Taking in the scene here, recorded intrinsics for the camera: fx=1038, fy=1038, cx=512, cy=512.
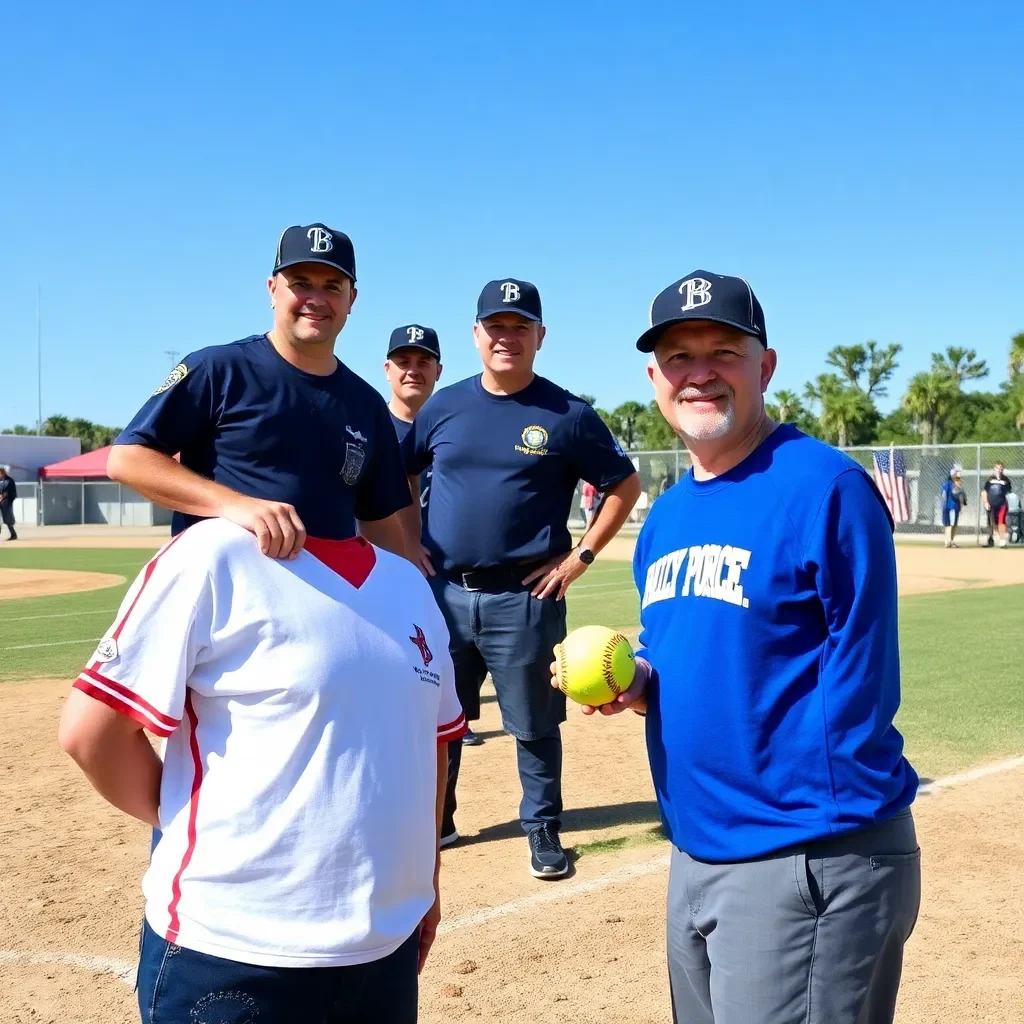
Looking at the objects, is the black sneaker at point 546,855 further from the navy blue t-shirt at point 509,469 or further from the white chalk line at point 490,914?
the navy blue t-shirt at point 509,469

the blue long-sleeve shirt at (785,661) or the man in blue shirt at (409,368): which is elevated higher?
the man in blue shirt at (409,368)

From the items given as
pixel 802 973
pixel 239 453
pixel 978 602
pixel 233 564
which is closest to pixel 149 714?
pixel 233 564

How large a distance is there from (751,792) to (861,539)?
2.08 ft

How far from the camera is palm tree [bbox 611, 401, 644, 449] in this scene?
86.6m

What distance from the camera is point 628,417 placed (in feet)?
288

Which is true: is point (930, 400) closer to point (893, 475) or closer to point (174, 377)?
point (893, 475)

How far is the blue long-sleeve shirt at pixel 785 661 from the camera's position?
2.28 m

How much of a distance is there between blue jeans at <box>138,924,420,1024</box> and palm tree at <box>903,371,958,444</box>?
65970 millimetres

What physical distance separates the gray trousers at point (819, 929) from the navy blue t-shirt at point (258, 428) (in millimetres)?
2009

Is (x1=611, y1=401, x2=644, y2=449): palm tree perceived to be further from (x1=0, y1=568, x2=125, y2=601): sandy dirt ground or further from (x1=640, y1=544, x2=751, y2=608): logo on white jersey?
(x1=640, y1=544, x2=751, y2=608): logo on white jersey

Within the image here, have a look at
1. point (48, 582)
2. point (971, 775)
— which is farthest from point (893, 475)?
point (971, 775)

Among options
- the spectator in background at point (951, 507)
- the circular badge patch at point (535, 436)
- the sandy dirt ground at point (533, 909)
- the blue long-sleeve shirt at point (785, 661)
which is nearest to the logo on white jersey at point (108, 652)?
the blue long-sleeve shirt at point (785, 661)

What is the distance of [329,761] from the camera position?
6.35 ft

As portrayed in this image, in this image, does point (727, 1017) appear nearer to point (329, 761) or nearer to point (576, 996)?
point (329, 761)
